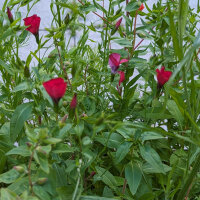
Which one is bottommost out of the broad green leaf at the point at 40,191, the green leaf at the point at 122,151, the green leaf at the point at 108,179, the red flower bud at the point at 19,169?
the green leaf at the point at 108,179

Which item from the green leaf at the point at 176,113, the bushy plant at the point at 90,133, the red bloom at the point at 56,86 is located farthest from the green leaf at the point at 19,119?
the green leaf at the point at 176,113

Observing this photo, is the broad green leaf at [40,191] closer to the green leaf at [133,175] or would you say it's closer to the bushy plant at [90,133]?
the bushy plant at [90,133]

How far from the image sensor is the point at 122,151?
1.37 feet

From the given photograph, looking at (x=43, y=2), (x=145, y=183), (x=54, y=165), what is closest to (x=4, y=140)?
(x=54, y=165)

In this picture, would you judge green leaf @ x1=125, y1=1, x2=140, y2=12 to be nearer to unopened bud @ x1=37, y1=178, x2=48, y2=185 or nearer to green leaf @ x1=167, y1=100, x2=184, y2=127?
green leaf @ x1=167, y1=100, x2=184, y2=127

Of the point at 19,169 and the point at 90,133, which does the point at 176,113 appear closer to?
the point at 90,133

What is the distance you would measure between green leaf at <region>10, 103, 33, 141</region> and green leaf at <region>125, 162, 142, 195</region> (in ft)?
0.47

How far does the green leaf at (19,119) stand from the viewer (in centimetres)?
44

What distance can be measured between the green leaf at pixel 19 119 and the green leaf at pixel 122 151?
4.8 inches

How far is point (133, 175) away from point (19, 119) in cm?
16

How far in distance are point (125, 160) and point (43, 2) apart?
1.56m

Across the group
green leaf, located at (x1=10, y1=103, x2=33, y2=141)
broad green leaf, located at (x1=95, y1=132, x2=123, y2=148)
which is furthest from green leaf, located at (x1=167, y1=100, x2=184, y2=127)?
green leaf, located at (x1=10, y1=103, x2=33, y2=141)

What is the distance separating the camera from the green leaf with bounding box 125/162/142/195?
427 mm

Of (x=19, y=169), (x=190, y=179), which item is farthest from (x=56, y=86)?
(x=190, y=179)
